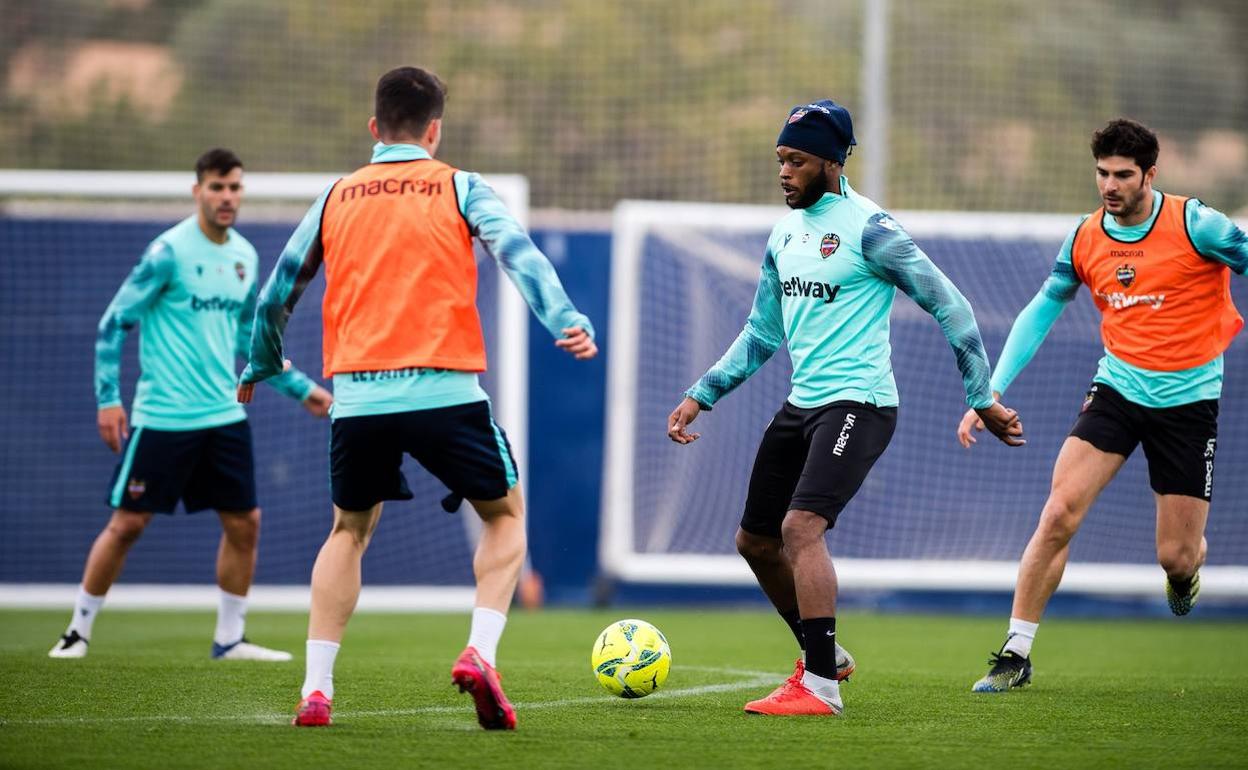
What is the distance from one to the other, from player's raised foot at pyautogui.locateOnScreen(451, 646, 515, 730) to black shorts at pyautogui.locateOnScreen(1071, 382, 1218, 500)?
10.6 feet

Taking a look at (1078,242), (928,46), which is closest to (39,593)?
(1078,242)

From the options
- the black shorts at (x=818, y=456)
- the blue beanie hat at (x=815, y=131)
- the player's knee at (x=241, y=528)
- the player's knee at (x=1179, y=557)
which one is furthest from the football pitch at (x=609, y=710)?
the blue beanie hat at (x=815, y=131)

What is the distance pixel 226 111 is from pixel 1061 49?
11005mm

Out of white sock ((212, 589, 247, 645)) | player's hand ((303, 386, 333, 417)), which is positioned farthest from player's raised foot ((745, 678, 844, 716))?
white sock ((212, 589, 247, 645))

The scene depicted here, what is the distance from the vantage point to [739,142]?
19.0 meters

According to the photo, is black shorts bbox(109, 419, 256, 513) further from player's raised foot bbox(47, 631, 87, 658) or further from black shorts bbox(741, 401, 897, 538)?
black shorts bbox(741, 401, 897, 538)

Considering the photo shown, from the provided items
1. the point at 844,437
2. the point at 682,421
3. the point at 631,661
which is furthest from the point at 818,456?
the point at 631,661

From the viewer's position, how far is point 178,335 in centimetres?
866

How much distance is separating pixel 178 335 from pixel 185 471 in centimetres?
74

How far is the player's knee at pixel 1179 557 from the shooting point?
7332 millimetres

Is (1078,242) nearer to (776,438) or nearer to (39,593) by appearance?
(776,438)

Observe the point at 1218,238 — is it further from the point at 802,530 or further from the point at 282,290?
the point at 282,290

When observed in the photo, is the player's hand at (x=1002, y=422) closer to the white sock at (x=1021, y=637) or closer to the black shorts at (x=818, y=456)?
the black shorts at (x=818, y=456)

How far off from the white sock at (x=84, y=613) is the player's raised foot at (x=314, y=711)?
3.39 meters
